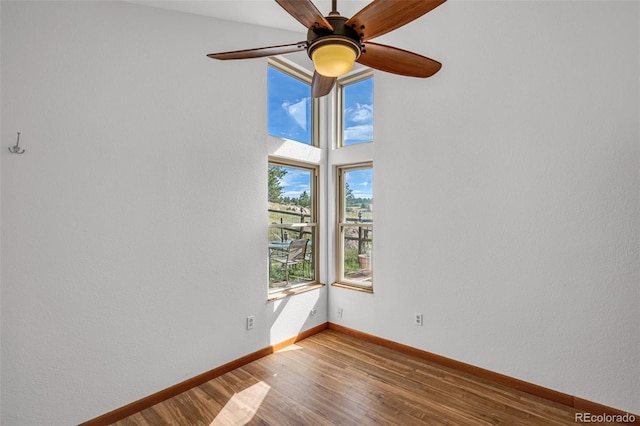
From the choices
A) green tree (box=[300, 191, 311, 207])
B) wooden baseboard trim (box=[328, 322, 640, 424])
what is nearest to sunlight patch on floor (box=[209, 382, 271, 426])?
wooden baseboard trim (box=[328, 322, 640, 424])

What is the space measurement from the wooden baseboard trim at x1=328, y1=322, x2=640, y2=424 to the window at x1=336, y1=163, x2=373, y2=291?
2.09 ft

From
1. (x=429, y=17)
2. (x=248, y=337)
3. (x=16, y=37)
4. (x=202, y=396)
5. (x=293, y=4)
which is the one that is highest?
(x=429, y=17)

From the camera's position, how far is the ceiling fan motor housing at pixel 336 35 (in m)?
1.27

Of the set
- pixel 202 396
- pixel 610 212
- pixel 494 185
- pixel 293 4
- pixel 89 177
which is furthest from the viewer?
pixel 494 185

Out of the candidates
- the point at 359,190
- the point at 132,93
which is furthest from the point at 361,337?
the point at 132,93

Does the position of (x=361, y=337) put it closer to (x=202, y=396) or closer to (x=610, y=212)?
(x=202, y=396)

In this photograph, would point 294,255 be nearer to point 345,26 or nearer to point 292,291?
point 292,291

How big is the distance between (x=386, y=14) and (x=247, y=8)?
1810 mm

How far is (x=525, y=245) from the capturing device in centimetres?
242

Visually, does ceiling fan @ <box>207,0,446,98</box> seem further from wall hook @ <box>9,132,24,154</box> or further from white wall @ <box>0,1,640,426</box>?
wall hook @ <box>9,132,24,154</box>

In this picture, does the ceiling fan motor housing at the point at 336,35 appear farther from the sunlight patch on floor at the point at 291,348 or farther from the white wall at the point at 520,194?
the sunlight patch on floor at the point at 291,348

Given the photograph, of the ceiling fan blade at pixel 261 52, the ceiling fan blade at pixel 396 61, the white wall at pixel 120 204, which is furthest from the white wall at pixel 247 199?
the ceiling fan blade at pixel 396 61

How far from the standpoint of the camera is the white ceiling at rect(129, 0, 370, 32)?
7.58 feet

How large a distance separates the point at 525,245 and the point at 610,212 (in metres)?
0.57
